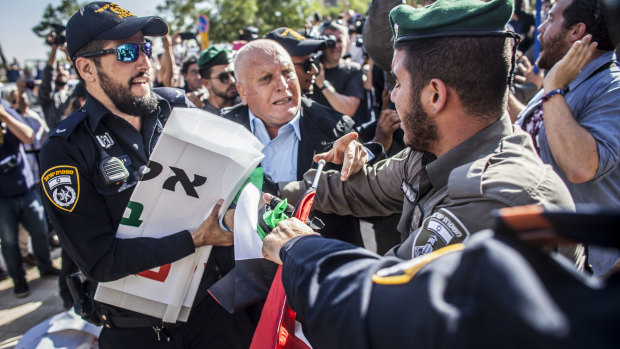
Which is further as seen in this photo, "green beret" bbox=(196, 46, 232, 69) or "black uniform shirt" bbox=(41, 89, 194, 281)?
"green beret" bbox=(196, 46, 232, 69)

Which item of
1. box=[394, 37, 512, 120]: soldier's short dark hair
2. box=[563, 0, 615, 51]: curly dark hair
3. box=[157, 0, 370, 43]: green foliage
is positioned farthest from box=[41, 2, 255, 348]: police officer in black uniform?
box=[157, 0, 370, 43]: green foliage

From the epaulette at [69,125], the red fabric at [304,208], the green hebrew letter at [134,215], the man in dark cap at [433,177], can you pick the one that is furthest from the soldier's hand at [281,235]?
the epaulette at [69,125]

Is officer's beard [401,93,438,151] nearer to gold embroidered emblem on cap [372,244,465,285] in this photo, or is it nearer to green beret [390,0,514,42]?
green beret [390,0,514,42]

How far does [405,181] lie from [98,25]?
5.17 feet

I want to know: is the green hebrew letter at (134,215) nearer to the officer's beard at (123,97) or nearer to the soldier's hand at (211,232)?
the soldier's hand at (211,232)

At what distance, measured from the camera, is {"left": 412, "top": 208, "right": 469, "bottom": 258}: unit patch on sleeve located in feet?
3.53

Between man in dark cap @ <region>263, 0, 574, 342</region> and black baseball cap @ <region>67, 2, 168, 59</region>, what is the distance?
127 centimetres

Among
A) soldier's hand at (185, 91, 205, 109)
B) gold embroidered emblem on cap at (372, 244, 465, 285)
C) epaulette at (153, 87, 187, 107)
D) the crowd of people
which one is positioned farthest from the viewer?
soldier's hand at (185, 91, 205, 109)

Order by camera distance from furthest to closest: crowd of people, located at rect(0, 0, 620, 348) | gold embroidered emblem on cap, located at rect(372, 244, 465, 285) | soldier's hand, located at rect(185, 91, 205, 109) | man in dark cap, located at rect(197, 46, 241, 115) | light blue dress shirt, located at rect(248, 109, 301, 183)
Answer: soldier's hand, located at rect(185, 91, 205, 109) → man in dark cap, located at rect(197, 46, 241, 115) → light blue dress shirt, located at rect(248, 109, 301, 183) → gold embroidered emblem on cap, located at rect(372, 244, 465, 285) → crowd of people, located at rect(0, 0, 620, 348)

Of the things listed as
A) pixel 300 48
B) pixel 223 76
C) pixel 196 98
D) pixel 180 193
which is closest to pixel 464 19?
pixel 180 193

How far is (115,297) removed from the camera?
1809 millimetres

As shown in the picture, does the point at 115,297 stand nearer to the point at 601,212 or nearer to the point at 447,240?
the point at 447,240

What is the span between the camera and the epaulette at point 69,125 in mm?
1694

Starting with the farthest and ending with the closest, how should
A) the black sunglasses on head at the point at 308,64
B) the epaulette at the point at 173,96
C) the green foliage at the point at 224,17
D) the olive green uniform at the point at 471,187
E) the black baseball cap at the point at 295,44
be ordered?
the green foliage at the point at 224,17 < the black sunglasses on head at the point at 308,64 < the black baseball cap at the point at 295,44 < the epaulette at the point at 173,96 < the olive green uniform at the point at 471,187
